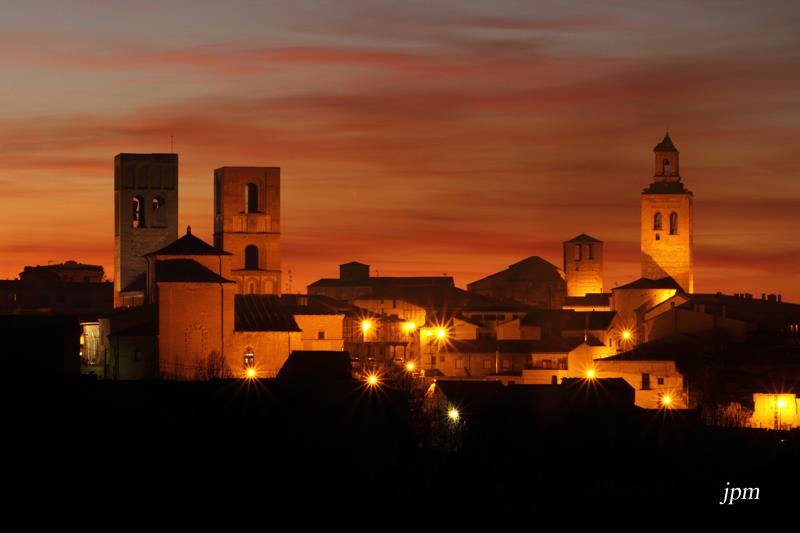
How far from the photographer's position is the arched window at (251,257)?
90938 mm

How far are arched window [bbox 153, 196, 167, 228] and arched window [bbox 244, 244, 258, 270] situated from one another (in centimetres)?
385

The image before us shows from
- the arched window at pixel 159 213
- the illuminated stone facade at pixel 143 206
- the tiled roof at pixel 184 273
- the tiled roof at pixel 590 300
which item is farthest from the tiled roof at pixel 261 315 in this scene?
the tiled roof at pixel 590 300

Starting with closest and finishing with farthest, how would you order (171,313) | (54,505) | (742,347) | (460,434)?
(54,505)
(460,434)
(171,313)
(742,347)

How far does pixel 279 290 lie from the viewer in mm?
89938

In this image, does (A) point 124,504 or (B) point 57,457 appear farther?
(B) point 57,457

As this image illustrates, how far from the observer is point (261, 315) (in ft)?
244

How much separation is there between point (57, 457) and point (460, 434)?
14.9m

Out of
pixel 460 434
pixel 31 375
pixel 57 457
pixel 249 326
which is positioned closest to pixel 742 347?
pixel 249 326

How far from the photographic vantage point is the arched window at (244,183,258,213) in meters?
92.6

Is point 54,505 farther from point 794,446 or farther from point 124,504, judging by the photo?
point 794,446

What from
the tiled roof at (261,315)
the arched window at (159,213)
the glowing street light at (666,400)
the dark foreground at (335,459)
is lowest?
the dark foreground at (335,459)

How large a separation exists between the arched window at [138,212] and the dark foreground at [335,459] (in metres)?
40.2

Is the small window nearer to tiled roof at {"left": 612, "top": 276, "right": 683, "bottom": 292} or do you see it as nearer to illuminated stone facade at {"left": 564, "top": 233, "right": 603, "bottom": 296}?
tiled roof at {"left": 612, "top": 276, "right": 683, "bottom": 292}

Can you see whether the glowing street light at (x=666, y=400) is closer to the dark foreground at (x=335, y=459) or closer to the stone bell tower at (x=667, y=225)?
the dark foreground at (x=335, y=459)
